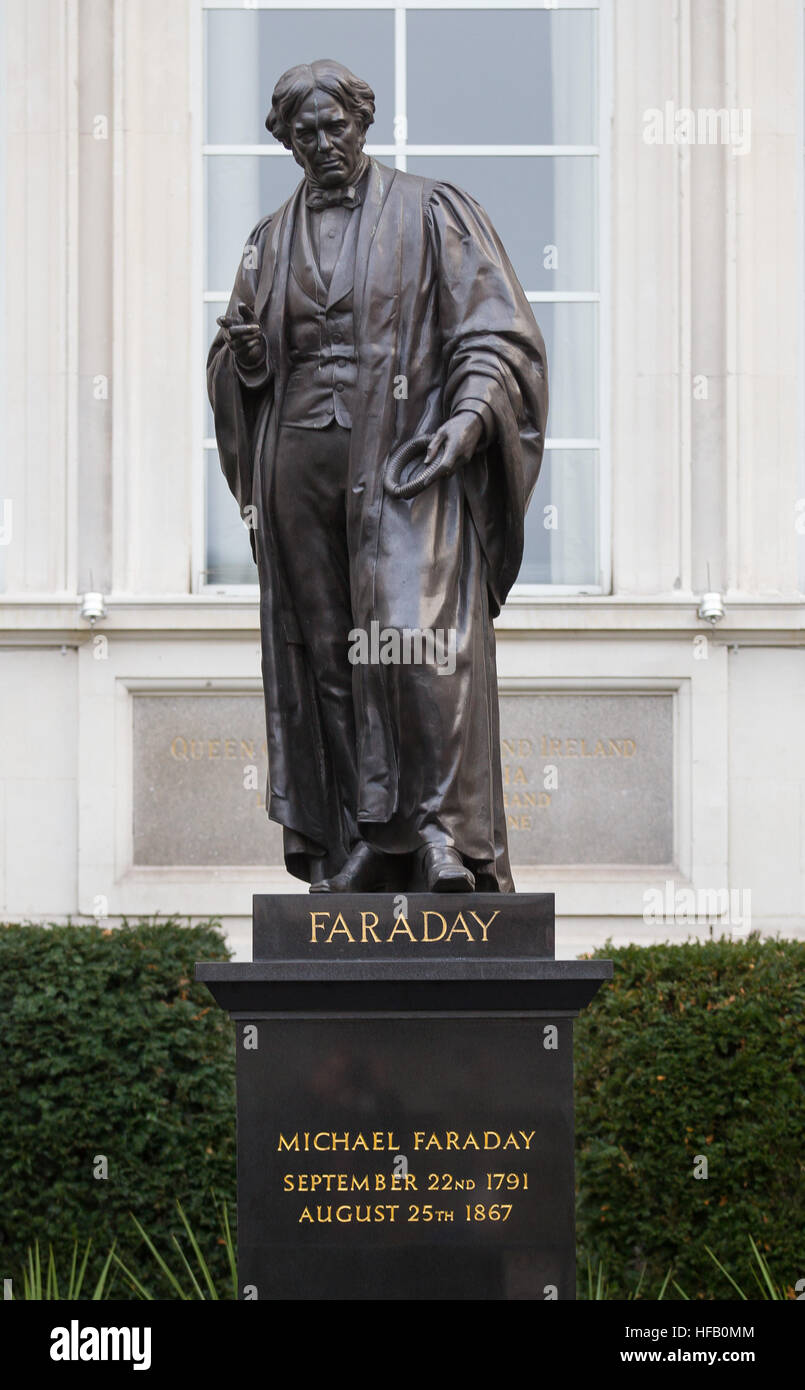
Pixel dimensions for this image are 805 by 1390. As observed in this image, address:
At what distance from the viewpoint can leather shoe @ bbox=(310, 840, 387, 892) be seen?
588 centimetres

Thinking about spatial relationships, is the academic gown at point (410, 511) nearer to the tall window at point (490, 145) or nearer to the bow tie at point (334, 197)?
the bow tie at point (334, 197)

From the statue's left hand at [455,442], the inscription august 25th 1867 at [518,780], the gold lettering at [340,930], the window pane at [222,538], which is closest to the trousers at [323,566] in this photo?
the statue's left hand at [455,442]

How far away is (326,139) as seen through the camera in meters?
6.02

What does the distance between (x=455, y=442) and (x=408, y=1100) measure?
194 cm

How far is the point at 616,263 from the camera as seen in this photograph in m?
11.3

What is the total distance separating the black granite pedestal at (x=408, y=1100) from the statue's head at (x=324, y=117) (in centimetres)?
232

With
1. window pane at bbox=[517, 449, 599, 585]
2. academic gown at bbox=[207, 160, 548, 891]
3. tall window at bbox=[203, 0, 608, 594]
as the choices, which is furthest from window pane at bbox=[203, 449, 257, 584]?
academic gown at bbox=[207, 160, 548, 891]

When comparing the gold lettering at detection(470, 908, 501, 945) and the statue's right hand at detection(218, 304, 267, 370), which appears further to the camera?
the statue's right hand at detection(218, 304, 267, 370)

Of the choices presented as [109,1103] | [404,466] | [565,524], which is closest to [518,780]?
[565,524]

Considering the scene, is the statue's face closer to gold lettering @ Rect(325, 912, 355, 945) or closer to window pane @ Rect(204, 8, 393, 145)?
gold lettering @ Rect(325, 912, 355, 945)

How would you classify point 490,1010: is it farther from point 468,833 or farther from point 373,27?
point 373,27

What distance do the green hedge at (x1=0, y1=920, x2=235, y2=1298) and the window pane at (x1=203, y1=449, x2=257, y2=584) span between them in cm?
327

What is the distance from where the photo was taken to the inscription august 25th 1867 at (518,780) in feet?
35.9

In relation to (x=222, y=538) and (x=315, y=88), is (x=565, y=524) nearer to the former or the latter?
(x=222, y=538)
